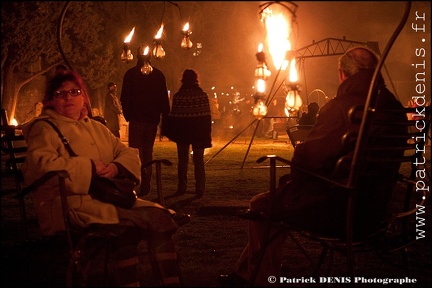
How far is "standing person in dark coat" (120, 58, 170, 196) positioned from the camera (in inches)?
310

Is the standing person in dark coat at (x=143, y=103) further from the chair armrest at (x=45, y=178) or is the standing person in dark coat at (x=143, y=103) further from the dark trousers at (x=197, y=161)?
the chair armrest at (x=45, y=178)

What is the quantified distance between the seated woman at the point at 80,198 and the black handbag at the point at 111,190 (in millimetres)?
30

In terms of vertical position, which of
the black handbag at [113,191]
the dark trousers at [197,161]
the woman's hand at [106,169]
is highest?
the woman's hand at [106,169]

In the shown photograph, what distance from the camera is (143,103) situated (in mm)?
7852

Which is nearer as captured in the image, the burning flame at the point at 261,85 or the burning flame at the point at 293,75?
the burning flame at the point at 261,85

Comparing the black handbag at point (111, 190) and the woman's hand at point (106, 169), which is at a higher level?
the woman's hand at point (106, 169)

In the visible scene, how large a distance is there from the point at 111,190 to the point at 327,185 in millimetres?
Result: 1407

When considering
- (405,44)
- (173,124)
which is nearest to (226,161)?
(173,124)

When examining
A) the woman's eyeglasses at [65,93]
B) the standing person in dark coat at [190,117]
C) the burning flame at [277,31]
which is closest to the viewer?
the burning flame at [277,31]

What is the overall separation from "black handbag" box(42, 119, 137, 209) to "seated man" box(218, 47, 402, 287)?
0.91 metres

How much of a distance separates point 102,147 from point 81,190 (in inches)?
20.1

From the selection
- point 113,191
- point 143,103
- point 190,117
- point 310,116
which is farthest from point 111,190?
point 310,116

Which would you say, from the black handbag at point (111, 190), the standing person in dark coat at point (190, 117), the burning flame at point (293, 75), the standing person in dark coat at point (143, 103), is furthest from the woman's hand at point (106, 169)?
the standing person in dark coat at point (190, 117)

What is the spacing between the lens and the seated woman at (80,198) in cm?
344
